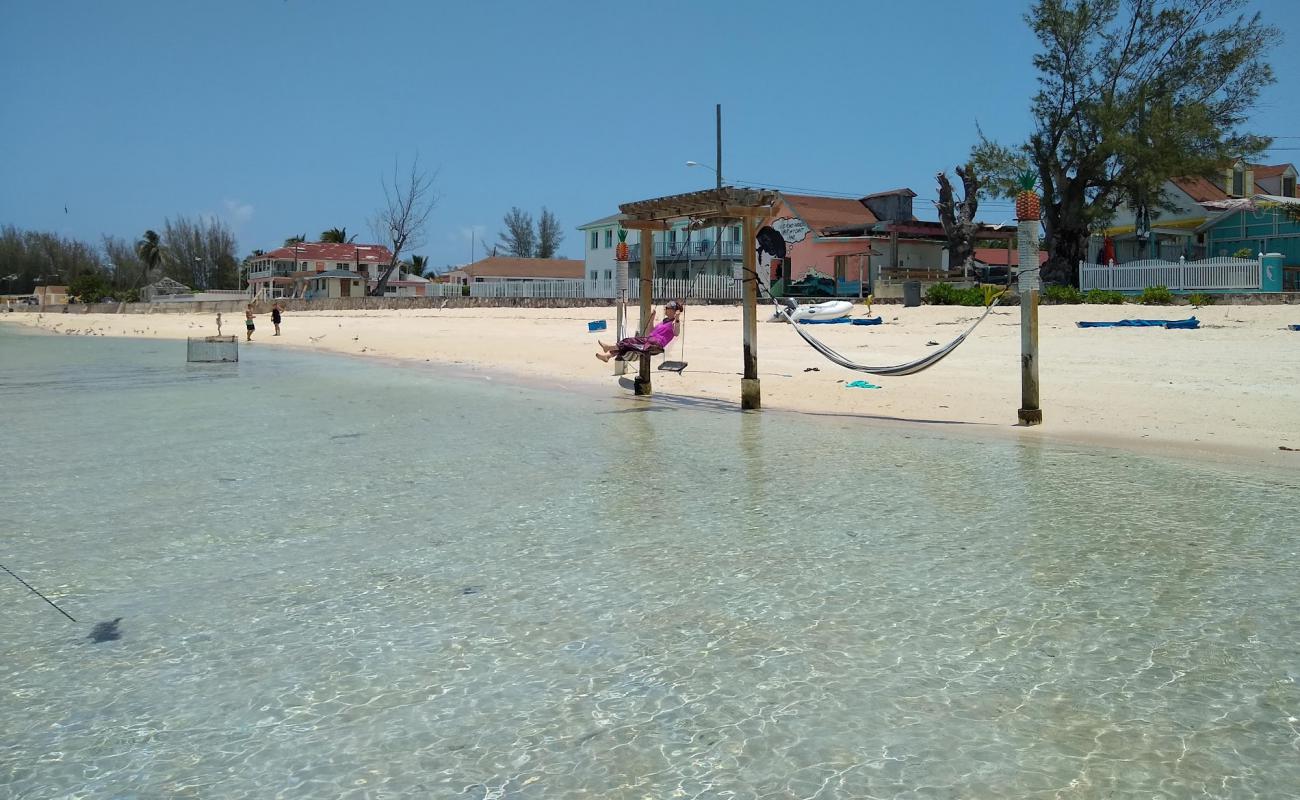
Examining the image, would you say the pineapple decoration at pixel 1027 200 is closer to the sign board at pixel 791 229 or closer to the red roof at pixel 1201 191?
the sign board at pixel 791 229

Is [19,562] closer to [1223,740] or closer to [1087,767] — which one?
[1087,767]

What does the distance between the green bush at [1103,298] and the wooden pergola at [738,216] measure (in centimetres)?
1335

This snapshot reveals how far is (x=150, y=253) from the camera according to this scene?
405 feet

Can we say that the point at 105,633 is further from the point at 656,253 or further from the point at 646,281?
the point at 656,253

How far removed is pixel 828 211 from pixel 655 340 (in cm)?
4245

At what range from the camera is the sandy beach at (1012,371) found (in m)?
11.4

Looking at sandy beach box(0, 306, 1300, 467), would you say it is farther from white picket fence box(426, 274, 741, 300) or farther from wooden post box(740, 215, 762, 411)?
white picket fence box(426, 274, 741, 300)

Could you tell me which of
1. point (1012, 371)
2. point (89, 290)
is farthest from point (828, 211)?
point (89, 290)

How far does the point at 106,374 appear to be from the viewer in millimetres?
22516

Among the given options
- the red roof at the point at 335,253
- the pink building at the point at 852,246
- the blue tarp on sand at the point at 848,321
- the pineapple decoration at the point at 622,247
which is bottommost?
the blue tarp on sand at the point at 848,321

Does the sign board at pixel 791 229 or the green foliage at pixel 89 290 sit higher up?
the green foliage at pixel 89 290

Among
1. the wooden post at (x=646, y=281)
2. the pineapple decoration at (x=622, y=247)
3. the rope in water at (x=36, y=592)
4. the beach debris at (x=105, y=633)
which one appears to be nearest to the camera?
the beach debris at (x=105, y=633)

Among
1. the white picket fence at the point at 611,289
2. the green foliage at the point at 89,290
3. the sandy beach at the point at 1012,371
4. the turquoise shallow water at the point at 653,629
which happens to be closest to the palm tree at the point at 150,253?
the green foliage at the point at 89,290

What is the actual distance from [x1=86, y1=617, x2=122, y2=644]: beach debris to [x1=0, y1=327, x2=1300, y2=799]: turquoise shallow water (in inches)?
3.1
